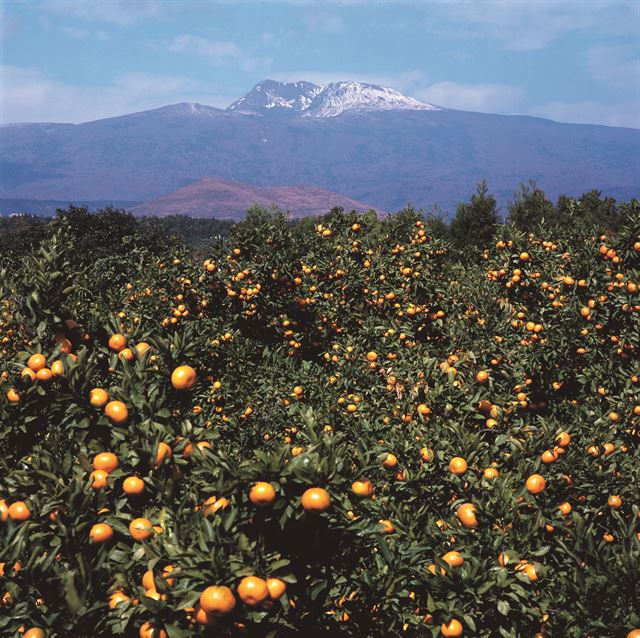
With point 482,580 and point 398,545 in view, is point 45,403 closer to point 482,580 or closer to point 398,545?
point 398,545

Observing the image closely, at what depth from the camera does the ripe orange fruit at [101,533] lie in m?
2.49

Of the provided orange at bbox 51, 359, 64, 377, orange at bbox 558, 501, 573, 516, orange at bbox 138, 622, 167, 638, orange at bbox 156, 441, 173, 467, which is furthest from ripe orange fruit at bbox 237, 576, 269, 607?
orange at bbox 558, 501, 573, 516

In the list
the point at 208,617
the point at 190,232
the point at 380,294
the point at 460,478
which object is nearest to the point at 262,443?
the point at 460,478

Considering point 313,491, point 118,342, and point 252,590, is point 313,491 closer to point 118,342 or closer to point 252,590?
point 252,590

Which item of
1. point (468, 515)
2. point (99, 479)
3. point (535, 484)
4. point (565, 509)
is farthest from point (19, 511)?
point (565, 509)

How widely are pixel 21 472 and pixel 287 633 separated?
165cm

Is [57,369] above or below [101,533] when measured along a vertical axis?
above

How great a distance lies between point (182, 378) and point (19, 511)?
3.55ft

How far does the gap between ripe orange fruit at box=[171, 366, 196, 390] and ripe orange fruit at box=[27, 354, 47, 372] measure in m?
0.78

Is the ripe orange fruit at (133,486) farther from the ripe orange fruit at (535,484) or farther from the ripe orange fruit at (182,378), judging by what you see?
the ripe orange fruit at (535,484)

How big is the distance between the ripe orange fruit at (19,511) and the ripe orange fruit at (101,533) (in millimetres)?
369

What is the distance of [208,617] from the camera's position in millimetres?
2156

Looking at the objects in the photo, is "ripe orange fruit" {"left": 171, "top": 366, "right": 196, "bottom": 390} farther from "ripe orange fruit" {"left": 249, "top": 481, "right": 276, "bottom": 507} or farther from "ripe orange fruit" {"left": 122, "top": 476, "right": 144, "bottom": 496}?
"ripe orange fruit" {"left": 249, "top": 481, "right": 276, "bottom": 507}

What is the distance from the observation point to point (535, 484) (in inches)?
131
